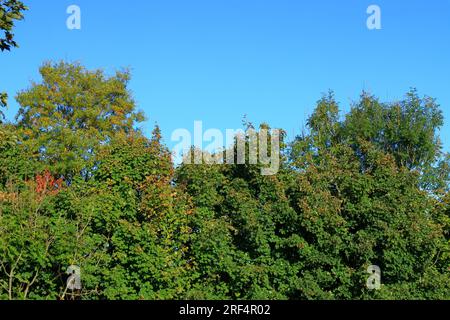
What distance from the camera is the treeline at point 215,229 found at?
11.1 m

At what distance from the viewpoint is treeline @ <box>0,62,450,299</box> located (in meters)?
11.1

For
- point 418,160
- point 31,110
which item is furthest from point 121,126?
point 418,160

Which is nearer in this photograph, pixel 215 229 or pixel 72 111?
pixel 215 229

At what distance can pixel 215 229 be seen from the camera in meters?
12.0

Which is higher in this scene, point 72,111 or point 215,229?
point 72,111

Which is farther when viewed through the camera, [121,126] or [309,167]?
[121,126]

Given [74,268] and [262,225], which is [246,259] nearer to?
[262,225]

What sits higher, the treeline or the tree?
the tree

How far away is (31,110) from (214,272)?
24.7 metres

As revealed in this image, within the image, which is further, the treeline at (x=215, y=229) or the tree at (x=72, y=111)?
the tree at (x=72, y=111)

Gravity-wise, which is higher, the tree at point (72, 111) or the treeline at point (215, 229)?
the tree at point (72, 111)

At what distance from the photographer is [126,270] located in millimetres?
11430

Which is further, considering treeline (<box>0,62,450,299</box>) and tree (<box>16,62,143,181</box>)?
tree (<box>16,62,143,181</box>)
